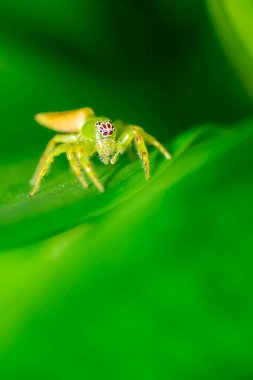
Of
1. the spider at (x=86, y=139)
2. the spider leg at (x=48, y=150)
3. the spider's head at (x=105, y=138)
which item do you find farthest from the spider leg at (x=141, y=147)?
the spider leg at (x=48, y=150)

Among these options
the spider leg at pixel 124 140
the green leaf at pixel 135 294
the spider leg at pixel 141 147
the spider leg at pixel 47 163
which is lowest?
the green leaf at pixel 135 294

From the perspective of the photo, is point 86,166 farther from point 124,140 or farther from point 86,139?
point 86,139

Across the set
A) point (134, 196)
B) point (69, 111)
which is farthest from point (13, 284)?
point (69, 111)

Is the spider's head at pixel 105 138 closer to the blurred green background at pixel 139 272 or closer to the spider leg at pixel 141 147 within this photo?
the spider leg at pixel 141 147

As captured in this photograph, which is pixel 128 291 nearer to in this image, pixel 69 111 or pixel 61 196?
pixel 61 196

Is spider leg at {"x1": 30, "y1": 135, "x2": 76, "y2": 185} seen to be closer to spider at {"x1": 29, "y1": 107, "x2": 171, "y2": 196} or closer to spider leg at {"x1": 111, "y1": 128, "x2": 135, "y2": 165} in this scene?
spider at {"x1": 29, "y1": 107, "x2": 171, "y2": 196}

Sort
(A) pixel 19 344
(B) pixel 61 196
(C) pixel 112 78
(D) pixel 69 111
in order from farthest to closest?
(C) pixel 112 78
(D) pixel 69 111
(B) pixel 61 196
(A) pixel 19 344

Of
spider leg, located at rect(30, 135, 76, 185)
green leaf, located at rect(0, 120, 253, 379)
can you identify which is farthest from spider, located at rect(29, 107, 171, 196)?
green leaf, located at rect(0, 120, 253, 379)

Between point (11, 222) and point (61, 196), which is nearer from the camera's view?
point (11, 222)
